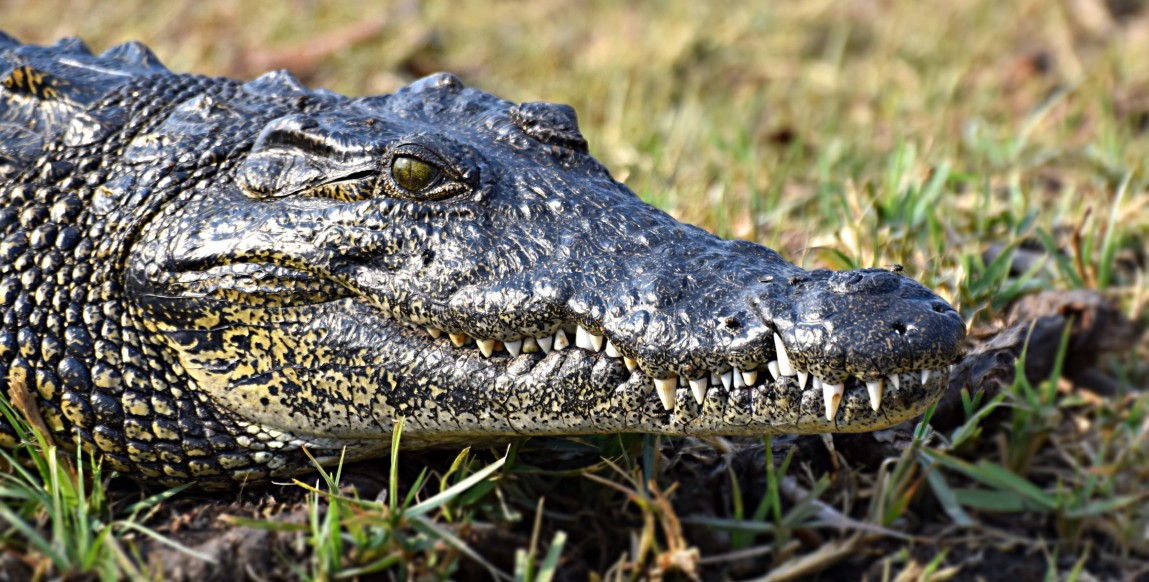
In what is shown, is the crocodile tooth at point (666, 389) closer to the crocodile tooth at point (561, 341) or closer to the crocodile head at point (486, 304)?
the crocodile head at point (486, 304)

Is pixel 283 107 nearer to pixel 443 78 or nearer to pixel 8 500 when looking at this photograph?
pixel 443 78

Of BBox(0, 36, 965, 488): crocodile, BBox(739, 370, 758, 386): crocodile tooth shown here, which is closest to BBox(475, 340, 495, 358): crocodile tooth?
BBox(0, 36, 965, 488): crocodile

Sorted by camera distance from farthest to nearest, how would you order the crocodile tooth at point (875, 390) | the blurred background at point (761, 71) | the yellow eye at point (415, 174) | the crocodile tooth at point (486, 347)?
1. the blurred background at point (761, 71)
2. the yellow eye at point (415, 174)
3. the crocodile tooth at point (486, 347)
4. the crocodile tooth at point (875, 390)

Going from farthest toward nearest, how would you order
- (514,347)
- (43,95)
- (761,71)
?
1. (761,71)
2. (43,95)
3. (514,347)

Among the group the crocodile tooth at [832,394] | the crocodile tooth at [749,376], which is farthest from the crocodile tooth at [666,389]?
the crocodile tooth at [832,394]

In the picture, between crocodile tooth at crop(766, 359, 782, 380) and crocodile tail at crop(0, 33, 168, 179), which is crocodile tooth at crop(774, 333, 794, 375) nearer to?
crocodile tooth at crop(766, 359, 782, 380)

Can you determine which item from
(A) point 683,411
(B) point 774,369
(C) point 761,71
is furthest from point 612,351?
(C) point 761,71

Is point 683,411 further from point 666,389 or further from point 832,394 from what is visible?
point 832,394
